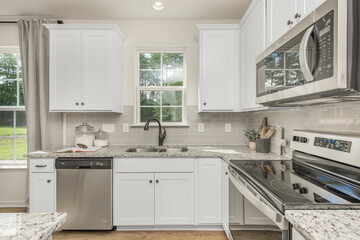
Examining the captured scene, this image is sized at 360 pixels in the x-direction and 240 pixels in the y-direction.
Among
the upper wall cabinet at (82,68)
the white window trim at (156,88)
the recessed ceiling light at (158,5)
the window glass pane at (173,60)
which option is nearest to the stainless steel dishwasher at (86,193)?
the upper wall cabinet at (82,68)

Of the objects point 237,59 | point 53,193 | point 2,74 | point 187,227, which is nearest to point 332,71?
point 237,59

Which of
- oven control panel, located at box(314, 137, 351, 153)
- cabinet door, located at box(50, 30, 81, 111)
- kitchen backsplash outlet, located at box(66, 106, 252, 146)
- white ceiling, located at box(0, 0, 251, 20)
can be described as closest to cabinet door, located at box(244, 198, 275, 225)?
oven control panel, located at box(314, 137, 351, 153)

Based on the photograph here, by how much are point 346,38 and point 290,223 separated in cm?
80

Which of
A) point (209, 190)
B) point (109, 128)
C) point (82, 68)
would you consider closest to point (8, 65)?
point (82, 68)

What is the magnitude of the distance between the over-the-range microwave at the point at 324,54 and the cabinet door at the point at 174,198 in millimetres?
1348

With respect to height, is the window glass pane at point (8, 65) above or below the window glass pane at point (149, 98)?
above

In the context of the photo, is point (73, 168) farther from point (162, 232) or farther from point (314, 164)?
point (314, 164)

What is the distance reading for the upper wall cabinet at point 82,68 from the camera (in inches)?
98.5

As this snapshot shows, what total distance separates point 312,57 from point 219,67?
1.56 meters

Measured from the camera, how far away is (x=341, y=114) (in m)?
1.40

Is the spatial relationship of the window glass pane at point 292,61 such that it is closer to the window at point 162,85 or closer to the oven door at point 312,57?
the oven door at point 312,57

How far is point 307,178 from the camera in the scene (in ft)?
4.23

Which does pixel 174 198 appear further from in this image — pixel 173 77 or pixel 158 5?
pixel 158 5

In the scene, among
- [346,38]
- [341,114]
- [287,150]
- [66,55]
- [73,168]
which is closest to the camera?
[346,38]
